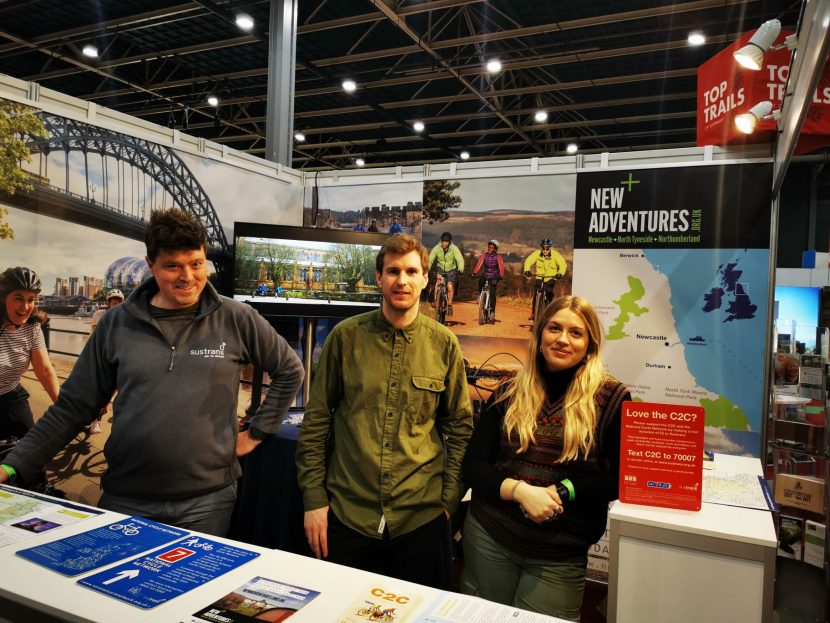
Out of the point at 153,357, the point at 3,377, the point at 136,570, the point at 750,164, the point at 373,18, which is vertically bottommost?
the point at 136,570

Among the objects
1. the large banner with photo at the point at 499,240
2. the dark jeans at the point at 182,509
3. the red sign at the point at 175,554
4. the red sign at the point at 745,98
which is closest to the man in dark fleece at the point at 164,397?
the dark jeans at the point at 182,509

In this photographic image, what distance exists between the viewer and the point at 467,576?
6.24 ft

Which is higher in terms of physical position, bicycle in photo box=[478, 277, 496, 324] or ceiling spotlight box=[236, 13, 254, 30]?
ceiling spotlight box=[236, 13, 254, 30]

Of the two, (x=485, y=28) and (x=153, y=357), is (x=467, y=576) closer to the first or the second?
(x=153, y=357)

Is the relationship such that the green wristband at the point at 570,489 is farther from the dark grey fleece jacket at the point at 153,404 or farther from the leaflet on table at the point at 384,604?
the dark grey fleece jacket at the point at 153,404

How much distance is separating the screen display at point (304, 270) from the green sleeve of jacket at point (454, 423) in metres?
2.25

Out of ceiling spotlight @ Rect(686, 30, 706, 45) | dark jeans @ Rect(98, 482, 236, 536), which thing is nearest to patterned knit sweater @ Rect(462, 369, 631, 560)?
dark jeans @ Rect(98, 482, 236, 536)

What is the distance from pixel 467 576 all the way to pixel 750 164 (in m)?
3.12

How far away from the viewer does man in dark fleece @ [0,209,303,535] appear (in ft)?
6.18

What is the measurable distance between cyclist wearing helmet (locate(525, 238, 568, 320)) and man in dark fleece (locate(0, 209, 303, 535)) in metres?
2.67

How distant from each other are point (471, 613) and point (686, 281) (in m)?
3.15

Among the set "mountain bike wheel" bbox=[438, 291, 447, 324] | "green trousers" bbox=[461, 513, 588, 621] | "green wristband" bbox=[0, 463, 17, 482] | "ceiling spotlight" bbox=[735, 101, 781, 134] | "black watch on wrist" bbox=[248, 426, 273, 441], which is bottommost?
"green trousers" bbox=[461, 513, 588, 621]

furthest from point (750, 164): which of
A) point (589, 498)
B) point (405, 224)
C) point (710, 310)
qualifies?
point (589, 498)

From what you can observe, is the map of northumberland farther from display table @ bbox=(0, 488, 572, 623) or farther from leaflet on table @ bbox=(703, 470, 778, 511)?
display table @ bbox=(0, 488, 572, 623)
